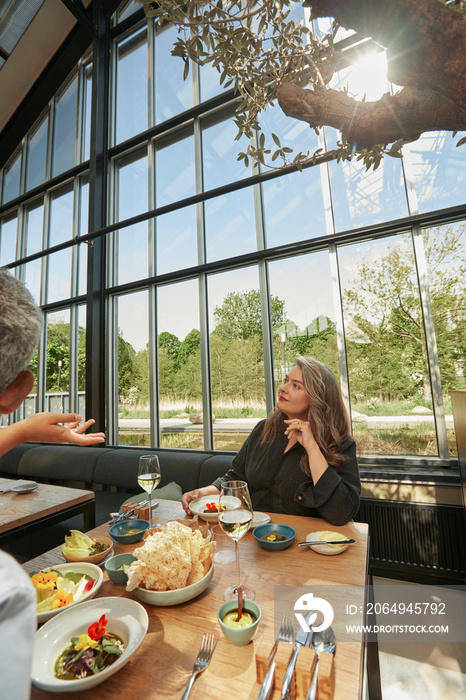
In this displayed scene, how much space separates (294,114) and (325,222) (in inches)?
109

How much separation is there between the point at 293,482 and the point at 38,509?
4.99ft

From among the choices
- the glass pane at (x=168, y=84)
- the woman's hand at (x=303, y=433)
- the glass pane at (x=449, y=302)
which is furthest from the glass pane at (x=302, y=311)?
the glass pane at (x=168, y=84)

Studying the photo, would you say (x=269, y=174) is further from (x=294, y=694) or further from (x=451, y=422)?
(x=451, y=422)

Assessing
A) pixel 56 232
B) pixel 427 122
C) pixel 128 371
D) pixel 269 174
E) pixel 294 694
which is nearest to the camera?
pixel 294 694

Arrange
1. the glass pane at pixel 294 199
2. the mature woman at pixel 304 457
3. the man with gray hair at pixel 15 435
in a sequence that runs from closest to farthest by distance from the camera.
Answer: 1. the man with gray hair at pixel 15 435
2. the mature woman at pixel 304 457
3. the glass pane at pixel 294 199

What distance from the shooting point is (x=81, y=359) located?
508cm

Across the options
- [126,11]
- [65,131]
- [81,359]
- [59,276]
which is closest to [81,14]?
[126,11]

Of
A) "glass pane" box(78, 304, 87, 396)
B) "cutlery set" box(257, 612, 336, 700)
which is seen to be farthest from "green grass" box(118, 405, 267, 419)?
"cutlery set" box(257, 612, 336, 700)

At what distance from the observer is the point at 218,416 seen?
3.81 m

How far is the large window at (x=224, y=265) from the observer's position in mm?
2918

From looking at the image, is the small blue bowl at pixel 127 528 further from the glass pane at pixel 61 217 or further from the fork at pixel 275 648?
the glass pane at pixel 61 217

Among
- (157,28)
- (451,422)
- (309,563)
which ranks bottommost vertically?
(309,563)

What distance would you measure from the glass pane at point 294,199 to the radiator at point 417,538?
2.59 m

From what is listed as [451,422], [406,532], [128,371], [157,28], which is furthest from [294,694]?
[157,28]
